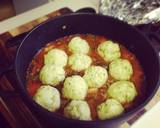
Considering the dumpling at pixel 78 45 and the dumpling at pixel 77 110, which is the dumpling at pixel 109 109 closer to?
the dumpling at pixel 77 110

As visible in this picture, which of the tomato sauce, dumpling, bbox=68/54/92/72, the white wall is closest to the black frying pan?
the tomato sauce

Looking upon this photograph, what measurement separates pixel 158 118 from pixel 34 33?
0.55 metres

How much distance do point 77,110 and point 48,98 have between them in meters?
0.11

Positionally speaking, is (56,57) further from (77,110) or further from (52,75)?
(77,110)

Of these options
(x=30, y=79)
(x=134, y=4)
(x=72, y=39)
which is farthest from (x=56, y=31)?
(x=134, y=4)

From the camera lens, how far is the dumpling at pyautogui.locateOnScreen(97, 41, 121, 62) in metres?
1.11

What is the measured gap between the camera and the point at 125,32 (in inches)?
44.0

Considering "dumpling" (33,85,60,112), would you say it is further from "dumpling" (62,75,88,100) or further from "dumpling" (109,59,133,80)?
"dumpling" (109,59,133,80)

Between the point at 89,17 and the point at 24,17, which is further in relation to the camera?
the point at 24,17

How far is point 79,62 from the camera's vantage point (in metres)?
1.06

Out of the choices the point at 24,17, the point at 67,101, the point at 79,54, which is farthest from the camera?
the point at 24,17

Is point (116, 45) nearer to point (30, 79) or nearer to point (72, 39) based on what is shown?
point (72, 39)

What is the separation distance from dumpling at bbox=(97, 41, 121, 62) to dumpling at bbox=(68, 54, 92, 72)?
0.07 metres

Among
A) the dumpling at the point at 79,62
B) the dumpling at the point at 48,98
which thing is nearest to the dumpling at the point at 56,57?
the dumpling at the point at 79,62
